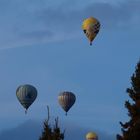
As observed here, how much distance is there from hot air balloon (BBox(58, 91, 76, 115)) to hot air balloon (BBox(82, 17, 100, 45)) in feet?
33.9

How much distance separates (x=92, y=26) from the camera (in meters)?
102

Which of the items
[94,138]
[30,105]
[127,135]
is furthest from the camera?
[94,138]

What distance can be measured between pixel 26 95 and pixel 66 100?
5.05 m

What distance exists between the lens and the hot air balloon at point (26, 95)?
4220 inches

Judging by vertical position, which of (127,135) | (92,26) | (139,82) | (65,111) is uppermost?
(92,26)

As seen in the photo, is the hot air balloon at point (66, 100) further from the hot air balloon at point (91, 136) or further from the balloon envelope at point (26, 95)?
the hot air balloon at point (91, 136)

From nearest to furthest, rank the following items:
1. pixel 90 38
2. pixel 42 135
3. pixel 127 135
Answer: pixel 127 135 → pixel 42 135 → pixel 90 38

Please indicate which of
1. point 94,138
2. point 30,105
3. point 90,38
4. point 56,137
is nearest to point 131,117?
point 56,137

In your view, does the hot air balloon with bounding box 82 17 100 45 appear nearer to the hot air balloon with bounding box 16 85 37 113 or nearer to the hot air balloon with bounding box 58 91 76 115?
the hot air balloon with bounding box 58 91 76 115

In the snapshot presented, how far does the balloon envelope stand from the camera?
107 metres

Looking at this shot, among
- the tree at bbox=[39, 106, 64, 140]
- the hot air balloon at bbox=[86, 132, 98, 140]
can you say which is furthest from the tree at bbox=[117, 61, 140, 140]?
the hot air balloon at bbox=[86, 132, 98, 140]

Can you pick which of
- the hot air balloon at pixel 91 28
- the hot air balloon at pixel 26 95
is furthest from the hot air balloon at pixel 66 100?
the hot air balloon at pixel 91 28

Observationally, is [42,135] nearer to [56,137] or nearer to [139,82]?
[56,137]

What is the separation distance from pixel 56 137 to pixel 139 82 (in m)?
8.42
